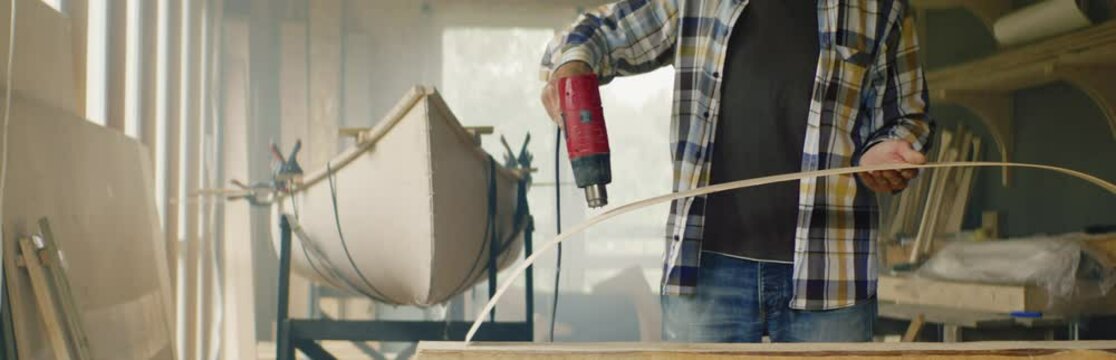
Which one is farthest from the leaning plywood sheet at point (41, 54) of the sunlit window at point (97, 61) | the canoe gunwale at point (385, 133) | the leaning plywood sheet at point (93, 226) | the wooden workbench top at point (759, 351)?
the wooden workbench top at point (759, 351)

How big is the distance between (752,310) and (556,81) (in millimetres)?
383

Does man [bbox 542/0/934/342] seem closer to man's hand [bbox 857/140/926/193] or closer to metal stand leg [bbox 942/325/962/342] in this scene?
man's hand [bbox 857/140/926/193]

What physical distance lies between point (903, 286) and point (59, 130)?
71.6 inches

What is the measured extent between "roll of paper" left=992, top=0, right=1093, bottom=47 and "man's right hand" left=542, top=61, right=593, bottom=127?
4.45ft

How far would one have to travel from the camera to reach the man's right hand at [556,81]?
136cm

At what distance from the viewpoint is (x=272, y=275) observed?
274 centimetres

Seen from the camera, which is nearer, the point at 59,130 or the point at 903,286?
the point at 59,130

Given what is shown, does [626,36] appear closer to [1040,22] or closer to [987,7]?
[1040,22]

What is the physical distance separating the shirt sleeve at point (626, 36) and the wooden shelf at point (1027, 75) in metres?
1.09

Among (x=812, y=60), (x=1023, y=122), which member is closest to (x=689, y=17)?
(x=812, y=60)

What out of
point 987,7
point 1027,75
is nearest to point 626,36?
point 1027,75

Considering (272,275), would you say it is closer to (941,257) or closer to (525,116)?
(525,116)

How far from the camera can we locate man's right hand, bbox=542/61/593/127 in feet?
4.47

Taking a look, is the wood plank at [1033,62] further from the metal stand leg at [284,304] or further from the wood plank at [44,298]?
the wood plank at [44,298]
